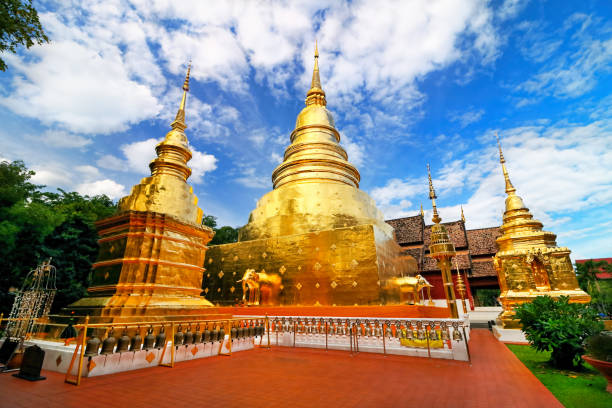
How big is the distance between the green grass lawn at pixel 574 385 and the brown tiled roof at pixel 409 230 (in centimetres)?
1350

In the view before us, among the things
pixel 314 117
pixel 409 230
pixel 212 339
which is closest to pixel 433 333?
pixel 212 339

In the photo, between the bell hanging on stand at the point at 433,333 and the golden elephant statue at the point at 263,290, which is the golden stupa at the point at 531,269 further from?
the golden elephant statue at the point at 263,290

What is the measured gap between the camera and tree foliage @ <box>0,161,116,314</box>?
12.8 metres

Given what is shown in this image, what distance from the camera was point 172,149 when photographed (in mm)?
8688

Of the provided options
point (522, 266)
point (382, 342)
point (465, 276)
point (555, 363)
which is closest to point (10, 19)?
point (382, 342)

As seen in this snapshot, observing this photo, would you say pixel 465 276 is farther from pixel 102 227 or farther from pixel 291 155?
pixel 102 227

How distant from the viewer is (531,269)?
1062cm

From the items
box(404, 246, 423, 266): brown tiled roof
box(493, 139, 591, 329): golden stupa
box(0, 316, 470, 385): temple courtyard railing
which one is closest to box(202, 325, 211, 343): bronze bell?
box(0, 316, 470, 385): temple courtyard railing

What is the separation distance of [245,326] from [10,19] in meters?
6.66

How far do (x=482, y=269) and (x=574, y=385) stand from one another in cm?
1590

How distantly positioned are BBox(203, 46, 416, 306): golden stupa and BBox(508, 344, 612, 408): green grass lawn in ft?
14.4

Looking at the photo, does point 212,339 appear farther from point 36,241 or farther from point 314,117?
point 36,241

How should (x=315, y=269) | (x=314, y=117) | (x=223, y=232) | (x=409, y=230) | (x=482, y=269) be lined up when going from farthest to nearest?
1. (x=223, y=232)
2. (x=409, y=230)
3. (x=482, y=269)
4. (x=314, y=117)
5. (x=315, y=269)

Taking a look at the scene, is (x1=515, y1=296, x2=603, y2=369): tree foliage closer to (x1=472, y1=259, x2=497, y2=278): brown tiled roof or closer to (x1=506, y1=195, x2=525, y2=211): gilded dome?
(x1=506, y1=195, x2=525, y2=211): gilded dome
